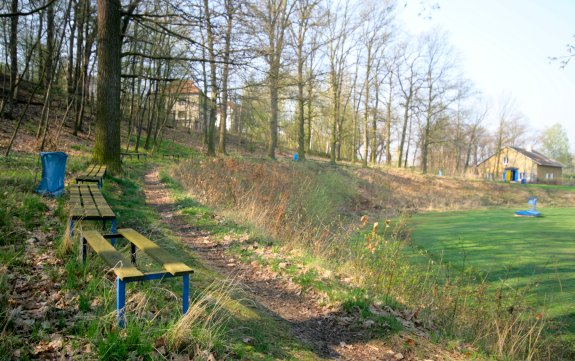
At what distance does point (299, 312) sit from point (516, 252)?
837 cm

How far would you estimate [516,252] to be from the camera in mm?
10703

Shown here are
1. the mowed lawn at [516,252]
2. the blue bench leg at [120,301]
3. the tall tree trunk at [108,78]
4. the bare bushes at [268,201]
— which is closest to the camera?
the blue bench leg at [120,301]

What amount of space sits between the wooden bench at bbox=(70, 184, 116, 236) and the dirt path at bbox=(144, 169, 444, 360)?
1523 mm

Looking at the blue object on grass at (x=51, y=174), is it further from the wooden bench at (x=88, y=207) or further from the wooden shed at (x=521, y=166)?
the wooden shed at (x=521, y=166)

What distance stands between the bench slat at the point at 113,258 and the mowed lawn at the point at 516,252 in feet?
18.3

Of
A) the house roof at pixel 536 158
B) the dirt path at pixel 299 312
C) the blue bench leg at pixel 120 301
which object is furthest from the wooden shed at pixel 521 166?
the blue bench leg at pixel 120 301

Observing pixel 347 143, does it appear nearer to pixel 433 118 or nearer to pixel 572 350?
pixel 433 118

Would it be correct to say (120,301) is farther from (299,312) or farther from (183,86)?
(183,86)

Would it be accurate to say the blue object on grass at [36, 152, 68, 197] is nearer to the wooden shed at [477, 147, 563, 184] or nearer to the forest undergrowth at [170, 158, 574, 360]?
the forest undergrowth at [170, 158, 574, 360]

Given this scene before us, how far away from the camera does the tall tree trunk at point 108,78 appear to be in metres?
10.4

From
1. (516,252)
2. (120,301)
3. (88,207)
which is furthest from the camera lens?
(516,252)

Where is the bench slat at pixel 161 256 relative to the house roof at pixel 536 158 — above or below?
below

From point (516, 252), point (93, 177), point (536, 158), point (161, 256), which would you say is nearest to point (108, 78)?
point (93, 177)

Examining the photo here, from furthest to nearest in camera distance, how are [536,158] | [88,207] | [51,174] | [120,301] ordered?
[536,158]
[51,174]
[88,207]
[120,301]
